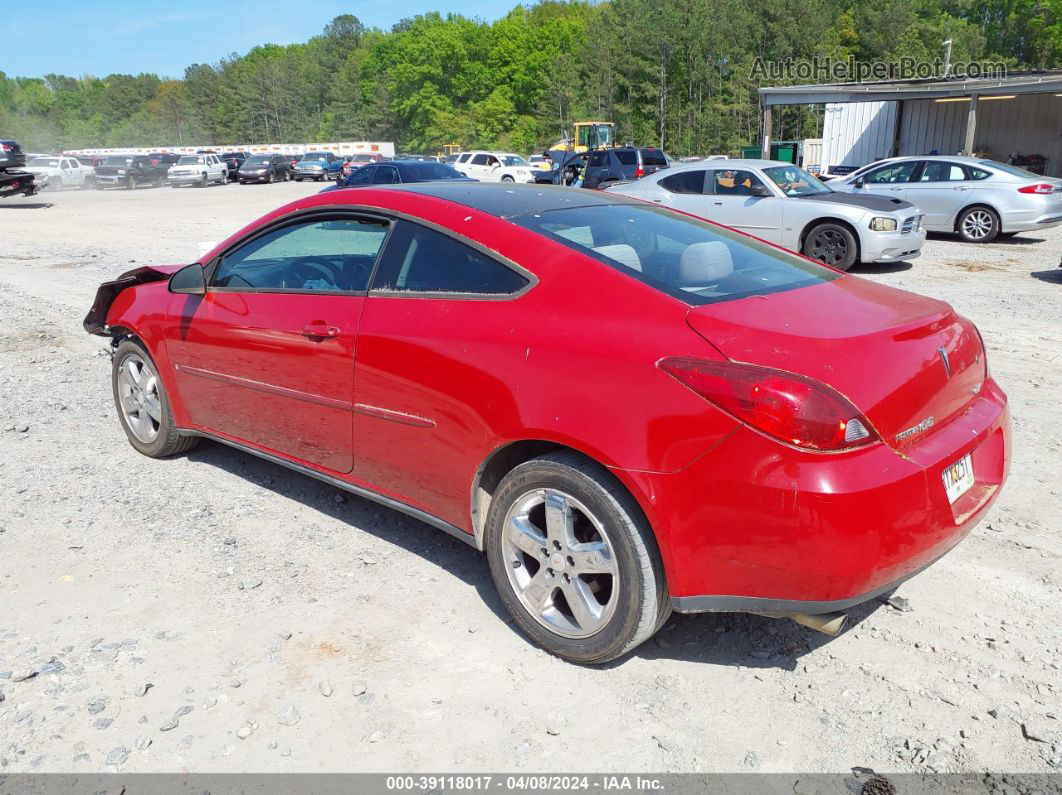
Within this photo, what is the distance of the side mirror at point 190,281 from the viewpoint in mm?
4301

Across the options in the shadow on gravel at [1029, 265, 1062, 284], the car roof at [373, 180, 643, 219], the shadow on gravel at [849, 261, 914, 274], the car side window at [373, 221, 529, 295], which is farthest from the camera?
the shadow on gravel at [849, 261, 914, 274]

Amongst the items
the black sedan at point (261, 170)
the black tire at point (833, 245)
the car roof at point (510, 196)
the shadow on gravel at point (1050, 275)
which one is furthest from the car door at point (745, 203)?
the black sedan at point (261, 170)

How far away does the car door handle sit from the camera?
3545 mm

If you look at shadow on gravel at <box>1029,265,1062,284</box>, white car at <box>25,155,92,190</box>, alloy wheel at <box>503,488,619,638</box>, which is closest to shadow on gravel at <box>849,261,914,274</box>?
shadow on gravel at <box>1029,265,1062,284</box>

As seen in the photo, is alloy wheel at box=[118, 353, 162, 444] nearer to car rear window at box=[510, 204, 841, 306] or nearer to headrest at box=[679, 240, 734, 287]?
car rear window at box=[510, 204, 841, 306]

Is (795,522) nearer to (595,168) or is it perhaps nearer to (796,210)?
(796,210)

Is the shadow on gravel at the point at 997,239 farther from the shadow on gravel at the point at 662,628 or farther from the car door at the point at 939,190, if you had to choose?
the shadow on gravel at the point at 662,628

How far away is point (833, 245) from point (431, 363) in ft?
33.0

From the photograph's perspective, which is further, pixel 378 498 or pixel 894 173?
pixel 894 173

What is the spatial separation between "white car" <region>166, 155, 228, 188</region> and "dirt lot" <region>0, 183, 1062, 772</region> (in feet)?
139

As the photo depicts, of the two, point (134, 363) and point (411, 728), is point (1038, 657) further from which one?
point (134, 363)

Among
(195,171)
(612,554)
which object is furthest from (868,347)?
(195,171)

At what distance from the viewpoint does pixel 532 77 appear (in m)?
100

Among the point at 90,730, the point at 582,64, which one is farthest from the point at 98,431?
the point at 582,64
